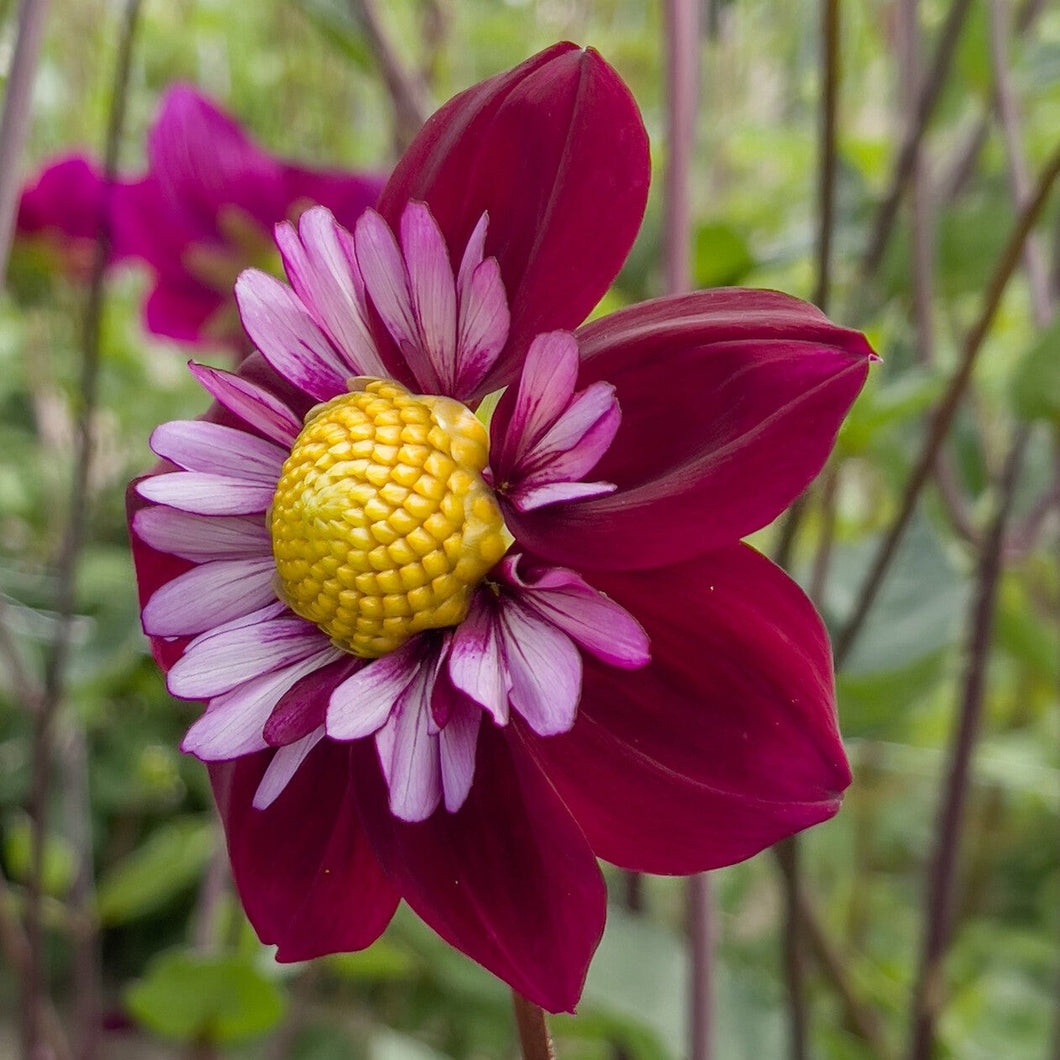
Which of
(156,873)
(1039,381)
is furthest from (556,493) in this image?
(156,873)

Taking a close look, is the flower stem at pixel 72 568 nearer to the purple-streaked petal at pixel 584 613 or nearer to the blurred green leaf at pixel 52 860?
the blurred green leaf at pixel 52 860

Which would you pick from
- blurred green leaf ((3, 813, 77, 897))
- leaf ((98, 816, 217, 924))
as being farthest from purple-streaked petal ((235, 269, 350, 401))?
blurred green leaf ((3, 813, 77, 897))

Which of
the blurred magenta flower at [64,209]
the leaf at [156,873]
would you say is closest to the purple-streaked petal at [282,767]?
the leaf at [156,873]

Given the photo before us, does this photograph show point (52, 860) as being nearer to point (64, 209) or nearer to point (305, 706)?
point (64, 209)

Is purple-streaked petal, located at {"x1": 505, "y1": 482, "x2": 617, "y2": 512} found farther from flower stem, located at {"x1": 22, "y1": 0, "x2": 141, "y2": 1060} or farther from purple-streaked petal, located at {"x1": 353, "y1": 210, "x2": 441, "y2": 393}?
flower stem, located at {"x1": 22, "y1": 0, "x2": 141, "y2": 1060}

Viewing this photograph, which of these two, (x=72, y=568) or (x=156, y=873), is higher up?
(x=72, y=568)
